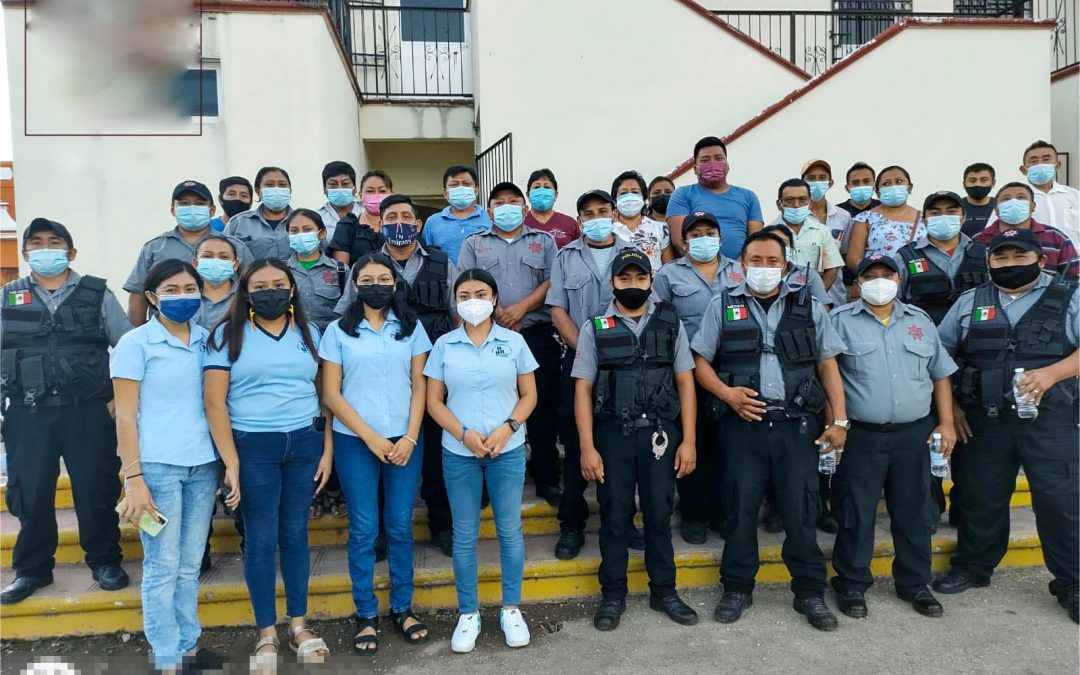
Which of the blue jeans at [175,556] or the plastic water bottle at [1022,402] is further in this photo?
the plastic water bottle at [1022,402]

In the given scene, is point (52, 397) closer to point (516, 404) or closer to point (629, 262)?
point (516, 404)

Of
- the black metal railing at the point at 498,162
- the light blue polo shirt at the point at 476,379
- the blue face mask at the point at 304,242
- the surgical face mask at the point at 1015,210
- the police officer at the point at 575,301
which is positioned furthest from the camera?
the black metal railing at the point at 498,162

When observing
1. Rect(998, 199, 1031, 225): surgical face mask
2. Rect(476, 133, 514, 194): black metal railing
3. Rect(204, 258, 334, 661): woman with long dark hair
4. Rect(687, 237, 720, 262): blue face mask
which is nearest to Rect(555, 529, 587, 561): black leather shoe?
Rect(204, 258, 334, 661): woman with long dark hair

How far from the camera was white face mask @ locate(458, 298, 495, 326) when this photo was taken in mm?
3627

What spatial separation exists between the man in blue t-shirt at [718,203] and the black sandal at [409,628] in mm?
2950

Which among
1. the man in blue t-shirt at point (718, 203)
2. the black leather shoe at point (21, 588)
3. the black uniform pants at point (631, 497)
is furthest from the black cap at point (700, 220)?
the black leather shoe at point (21, 588)

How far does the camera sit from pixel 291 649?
3604 mm

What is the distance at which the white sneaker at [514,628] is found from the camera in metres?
3.66

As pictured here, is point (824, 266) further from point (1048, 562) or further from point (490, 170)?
point (490, 170)

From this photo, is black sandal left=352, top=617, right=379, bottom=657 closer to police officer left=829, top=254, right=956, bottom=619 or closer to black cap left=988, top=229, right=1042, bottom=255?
police officer left=829, top=254, right=956, bottom=619

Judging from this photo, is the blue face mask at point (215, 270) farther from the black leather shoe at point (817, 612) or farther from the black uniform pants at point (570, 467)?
the black leather shoe at point (817, 612)

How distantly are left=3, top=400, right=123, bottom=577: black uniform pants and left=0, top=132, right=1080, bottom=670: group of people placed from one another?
0.05 ft

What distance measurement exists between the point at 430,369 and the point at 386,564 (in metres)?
1.37

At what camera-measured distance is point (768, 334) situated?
3881mm
